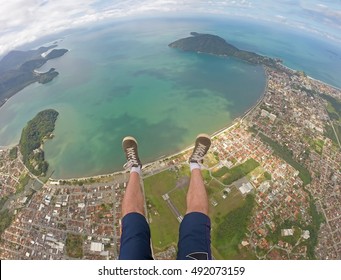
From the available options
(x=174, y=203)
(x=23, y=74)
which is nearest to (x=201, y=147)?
(x=174, y=203)

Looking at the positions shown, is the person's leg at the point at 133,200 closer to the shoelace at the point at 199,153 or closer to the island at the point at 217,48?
the shoelace at the point at 199,153

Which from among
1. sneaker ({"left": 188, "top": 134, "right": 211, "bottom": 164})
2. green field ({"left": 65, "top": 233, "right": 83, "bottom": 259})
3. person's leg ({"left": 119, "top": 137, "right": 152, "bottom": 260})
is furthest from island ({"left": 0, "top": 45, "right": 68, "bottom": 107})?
person's leg ({"left": 119, "top": 137, "right": 152, "bottom": 260})

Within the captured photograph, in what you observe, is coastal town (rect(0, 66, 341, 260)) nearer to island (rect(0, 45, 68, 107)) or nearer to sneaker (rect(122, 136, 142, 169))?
sneaker (rect(122, 136, 142, 169))

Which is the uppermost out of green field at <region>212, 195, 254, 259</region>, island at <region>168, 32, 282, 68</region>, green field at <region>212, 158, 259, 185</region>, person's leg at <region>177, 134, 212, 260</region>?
person's leg at <region>177, 134, 212, 260</region>

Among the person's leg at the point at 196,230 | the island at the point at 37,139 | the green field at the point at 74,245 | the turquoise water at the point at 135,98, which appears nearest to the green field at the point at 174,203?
the turquoise water at the point at 135,98

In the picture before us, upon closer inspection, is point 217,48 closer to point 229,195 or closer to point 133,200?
point 229,195

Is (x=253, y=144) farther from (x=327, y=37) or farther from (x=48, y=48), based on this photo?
(x=327, y=37)
